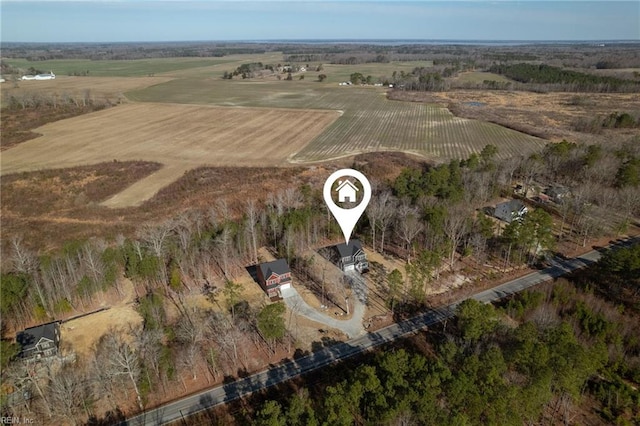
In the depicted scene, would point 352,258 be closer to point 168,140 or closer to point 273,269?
point 273,269

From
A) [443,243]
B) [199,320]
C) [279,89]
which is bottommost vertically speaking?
[199,320]

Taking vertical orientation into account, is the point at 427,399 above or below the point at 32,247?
above

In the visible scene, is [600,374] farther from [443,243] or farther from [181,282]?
[181,282]

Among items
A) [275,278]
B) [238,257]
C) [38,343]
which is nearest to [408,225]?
[275,278]

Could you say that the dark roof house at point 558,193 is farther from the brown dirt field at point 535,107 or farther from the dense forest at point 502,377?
the brown dirt field at point 535,107

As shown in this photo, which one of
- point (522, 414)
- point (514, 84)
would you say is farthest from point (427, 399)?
point (514, 84)

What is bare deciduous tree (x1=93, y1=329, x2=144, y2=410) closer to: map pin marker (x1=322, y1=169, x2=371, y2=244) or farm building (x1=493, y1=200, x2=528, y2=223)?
map pin marker (x1=322, y1=169, x2=371, y2=244)

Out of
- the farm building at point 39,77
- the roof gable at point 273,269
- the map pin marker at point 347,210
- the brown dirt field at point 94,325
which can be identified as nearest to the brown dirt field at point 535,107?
the map pin marker at point 347,210
